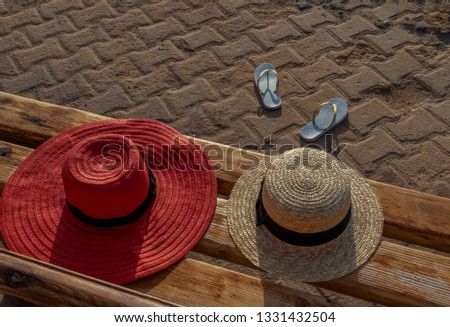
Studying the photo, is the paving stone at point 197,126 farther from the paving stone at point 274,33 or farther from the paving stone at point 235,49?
the paving stone at point 274,33

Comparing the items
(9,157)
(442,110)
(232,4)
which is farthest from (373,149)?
(9,157)

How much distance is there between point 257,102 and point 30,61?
2.18 m

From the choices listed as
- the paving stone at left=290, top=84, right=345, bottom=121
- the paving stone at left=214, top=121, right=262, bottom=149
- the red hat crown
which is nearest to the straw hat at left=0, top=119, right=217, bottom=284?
the red hat crown

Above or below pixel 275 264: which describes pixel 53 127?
above

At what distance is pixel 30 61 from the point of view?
4.81 meters

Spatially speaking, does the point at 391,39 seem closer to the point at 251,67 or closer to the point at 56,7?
the point at 251,67

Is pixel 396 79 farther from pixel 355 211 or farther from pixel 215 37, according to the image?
pixel 355 211

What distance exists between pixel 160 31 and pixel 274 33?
1.14 metres

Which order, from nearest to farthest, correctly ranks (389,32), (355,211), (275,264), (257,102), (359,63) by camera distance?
(275,264)
(355,211)
(257,102)
(359,63)
(389,32)

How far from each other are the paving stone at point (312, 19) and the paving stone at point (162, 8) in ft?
3.85

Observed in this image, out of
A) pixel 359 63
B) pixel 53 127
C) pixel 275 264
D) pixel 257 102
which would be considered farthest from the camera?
pixel 359 63

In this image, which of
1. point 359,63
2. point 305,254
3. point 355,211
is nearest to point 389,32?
point 359,63

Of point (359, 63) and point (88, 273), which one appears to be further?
point (359, 63)

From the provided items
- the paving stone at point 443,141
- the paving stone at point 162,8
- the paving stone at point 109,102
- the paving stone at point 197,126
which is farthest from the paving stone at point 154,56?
the paving stone at point 443,141
